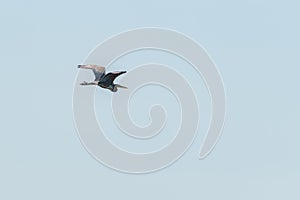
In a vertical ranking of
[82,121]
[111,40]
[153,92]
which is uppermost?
[111,40]

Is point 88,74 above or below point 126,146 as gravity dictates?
above

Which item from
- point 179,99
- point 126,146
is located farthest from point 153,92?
point 126,146

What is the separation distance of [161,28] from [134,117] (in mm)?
441

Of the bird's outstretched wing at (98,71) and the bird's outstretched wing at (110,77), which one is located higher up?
the bird's outstretched wing at (98,71)

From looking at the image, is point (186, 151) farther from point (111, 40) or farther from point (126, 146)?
point (111, 40)

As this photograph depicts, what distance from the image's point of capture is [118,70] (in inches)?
96.5

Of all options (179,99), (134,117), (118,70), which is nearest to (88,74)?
(118,70)

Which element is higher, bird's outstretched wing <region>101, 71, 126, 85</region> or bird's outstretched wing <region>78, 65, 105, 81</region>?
bird's outstretched wing <region>78, 65, 105, 81</region>

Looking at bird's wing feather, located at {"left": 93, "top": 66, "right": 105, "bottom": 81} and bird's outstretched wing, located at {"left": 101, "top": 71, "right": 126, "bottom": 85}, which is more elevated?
bird's wing feather, located at {"left": 93, "top": 66, "right": 105, "bottom": 81}

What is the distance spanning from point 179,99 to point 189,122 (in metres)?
0.12

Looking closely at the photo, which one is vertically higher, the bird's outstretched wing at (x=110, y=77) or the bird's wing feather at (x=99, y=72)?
the bird's wing feather at (x=99, y=72)

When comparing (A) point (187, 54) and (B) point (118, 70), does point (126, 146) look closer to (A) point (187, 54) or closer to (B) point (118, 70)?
(B) point (118, 70)

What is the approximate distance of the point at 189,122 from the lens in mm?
2475

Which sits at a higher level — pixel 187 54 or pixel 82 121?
pixel 187 54
